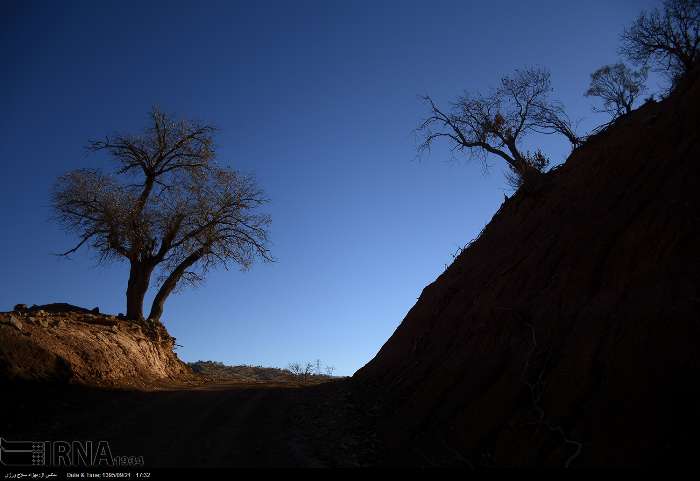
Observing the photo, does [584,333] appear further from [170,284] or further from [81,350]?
[170,284]

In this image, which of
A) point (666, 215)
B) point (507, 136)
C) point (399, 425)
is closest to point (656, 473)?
point (666, 215)

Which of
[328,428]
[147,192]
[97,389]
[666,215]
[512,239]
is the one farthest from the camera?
[147,192]

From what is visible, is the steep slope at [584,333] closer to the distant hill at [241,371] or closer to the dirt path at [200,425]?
the dirt path at [200,425]

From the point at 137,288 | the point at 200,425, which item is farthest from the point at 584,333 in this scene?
the point at 137,288

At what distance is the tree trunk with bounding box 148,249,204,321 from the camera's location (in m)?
21.2

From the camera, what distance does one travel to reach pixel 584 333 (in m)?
6.25

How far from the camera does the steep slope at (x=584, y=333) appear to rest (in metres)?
4.96

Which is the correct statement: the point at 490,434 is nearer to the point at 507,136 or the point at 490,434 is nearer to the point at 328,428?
the point at 328,428

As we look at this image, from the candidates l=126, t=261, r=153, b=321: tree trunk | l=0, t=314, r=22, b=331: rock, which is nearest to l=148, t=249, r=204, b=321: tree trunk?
l=126, t=261, r=153, b=321: tree trunk

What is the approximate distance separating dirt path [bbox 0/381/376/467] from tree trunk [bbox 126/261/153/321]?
788 centimetres

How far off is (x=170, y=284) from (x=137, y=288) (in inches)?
60.1

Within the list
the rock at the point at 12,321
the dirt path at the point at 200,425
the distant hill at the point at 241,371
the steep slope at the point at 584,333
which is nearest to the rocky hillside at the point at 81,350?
the rock at the point at 12,321

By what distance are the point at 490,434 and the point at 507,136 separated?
50.3 feet

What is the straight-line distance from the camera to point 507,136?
18.9 meters
